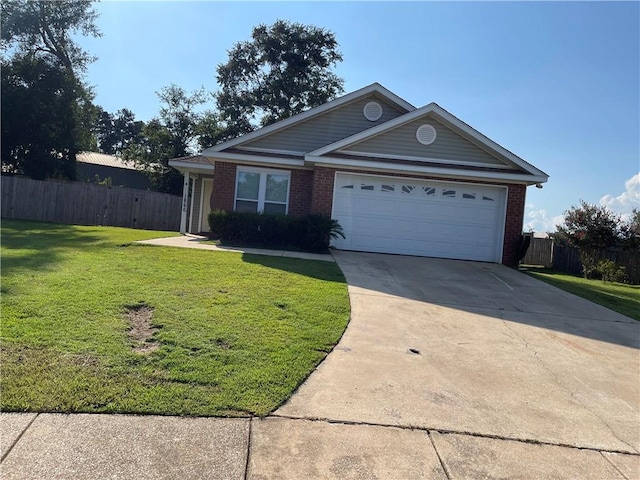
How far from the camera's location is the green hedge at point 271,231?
12609 millimetres

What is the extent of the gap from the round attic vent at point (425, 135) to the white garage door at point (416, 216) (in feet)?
4.34

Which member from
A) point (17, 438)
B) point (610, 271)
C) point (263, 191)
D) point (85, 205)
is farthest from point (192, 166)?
point (610, 271)

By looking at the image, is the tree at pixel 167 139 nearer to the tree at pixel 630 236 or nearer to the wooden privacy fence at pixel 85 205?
the wooden privacy fence at pixel 85 205

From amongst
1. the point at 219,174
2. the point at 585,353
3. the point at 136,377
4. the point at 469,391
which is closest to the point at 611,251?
the point at 585,353

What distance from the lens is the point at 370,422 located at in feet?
11.6

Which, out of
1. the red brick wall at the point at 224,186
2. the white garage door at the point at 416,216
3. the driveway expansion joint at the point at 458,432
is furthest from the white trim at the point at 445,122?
the driveway expansion joint at the point at 458,432

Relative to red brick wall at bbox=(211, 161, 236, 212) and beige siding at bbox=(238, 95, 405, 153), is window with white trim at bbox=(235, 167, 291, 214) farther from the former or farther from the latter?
beige siding at bbox=(238, 95, 405, 153)

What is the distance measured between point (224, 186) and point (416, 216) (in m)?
6.15

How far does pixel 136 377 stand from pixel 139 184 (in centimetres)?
4095

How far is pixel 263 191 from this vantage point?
47.6 ft

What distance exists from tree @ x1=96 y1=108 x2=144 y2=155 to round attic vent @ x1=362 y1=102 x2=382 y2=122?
61623 mm

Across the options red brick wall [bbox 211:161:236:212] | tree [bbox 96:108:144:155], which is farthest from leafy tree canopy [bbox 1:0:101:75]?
tree [bbox 96:108:144:155]

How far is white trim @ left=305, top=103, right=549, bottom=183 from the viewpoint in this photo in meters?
13.2

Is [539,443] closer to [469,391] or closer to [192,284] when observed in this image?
[469,391]
